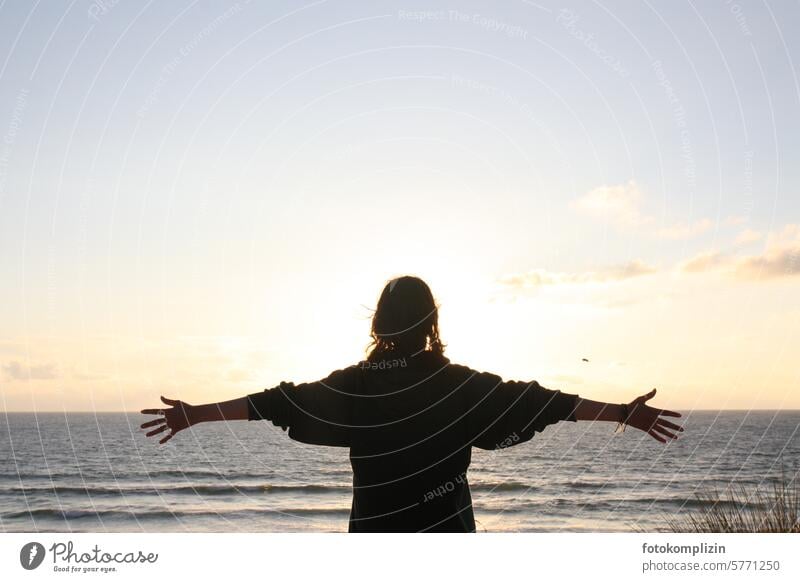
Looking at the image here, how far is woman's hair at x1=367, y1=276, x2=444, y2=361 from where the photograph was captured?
3.71 metres

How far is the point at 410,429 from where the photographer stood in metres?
3.60

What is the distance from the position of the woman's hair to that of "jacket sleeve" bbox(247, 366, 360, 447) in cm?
21

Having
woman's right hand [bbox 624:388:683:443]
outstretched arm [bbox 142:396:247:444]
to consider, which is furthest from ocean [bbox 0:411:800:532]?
outstretched arm [bbox 142:396:247:444]

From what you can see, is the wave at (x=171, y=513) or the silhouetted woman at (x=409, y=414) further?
the wave at (x=171, y=513)

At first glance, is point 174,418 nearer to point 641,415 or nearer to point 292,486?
point 641,415

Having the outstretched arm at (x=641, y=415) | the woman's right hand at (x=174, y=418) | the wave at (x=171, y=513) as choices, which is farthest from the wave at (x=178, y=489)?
the outstretched arm at (x=641, y=415)

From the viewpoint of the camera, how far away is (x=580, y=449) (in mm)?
57500

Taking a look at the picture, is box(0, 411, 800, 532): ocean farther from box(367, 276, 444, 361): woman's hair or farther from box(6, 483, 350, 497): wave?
box(367, 276, 444, 361): woman's hair

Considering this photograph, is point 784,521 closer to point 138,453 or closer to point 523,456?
point 523,456

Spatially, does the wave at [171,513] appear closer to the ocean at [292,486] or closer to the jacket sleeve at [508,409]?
the ocean at [292,486]

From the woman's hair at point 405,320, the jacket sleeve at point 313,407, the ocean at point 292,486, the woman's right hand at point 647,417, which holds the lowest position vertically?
the ocean at point 292,486
